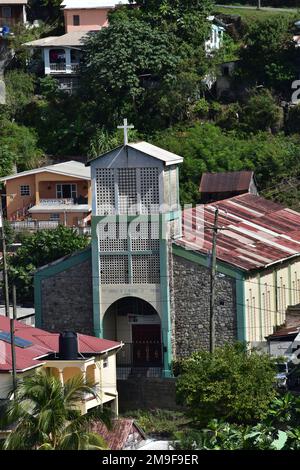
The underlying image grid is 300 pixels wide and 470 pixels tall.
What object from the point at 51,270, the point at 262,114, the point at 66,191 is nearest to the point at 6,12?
the point at 262,114

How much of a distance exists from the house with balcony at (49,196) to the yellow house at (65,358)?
17925 mm

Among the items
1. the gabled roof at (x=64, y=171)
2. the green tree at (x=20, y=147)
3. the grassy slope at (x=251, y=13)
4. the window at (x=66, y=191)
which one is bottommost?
the window at (x=66, y=191)

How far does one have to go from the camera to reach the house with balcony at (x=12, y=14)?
7819 cm

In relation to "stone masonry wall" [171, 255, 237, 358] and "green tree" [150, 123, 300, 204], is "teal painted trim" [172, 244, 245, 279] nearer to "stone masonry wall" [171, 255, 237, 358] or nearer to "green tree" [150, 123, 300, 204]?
"stone masonry wall" [171, 255, 237, 358]

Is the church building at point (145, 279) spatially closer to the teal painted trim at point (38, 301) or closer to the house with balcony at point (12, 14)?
the teal painted trim at point (38, 301)

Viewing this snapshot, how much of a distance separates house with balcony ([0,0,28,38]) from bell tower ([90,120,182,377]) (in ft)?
102

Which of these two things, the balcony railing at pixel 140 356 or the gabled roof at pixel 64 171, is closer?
the balcony railing at pixel 140 356

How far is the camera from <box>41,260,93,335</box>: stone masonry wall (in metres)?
48.9

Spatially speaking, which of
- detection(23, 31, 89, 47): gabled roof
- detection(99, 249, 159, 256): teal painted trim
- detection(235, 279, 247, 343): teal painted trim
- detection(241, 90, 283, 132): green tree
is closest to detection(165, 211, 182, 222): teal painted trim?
detection(99, 249, 159, 256): teal painted trim

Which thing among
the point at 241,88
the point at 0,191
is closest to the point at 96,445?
the point at 0,191

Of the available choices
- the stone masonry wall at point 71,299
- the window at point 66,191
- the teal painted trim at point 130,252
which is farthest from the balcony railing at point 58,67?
the teal painted trim at point 130,252

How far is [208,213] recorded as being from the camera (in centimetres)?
5319
